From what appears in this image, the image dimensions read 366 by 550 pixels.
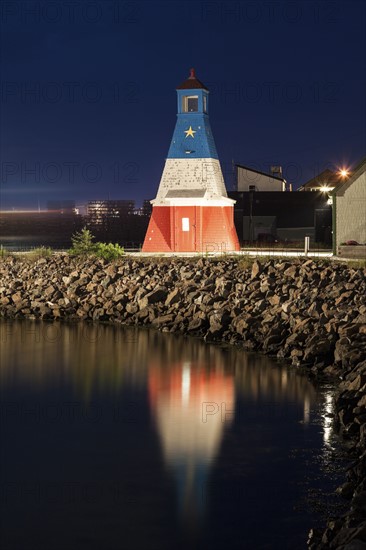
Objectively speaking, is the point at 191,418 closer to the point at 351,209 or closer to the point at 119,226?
the point at 351,209

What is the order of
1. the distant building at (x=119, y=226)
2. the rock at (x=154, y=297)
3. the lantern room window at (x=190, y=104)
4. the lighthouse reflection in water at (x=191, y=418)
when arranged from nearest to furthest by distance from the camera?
the lighthouse reflection in water at (x=191, y=418) → the rock at (x=154, y=297) → the lantern room window at (x=190, y=104) → the distant building at (x=119, y=226)

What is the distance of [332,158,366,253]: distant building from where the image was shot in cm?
3453

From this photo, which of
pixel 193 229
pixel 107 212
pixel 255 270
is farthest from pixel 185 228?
pixel 107 212

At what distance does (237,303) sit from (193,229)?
1206 centimetres

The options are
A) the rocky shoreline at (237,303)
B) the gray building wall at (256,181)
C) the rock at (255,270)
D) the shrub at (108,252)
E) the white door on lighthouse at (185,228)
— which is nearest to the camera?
the rocky shoreline at (237,303)

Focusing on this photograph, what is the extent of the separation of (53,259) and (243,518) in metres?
26.6

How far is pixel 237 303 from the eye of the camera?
86.1 ft

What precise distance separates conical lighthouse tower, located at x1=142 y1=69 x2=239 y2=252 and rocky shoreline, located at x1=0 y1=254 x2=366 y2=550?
325 centimetres

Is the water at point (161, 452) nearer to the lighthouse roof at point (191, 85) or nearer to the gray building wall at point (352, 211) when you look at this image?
the gray building wall at point (352, 211)

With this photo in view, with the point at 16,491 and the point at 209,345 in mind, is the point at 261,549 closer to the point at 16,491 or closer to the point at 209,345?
the point at 16,491

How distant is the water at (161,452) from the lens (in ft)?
37.6

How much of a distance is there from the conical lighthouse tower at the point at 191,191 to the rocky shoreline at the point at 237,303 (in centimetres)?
325

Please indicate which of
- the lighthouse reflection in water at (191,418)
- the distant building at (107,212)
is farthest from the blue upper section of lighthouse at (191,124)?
the distant building at (107,212)

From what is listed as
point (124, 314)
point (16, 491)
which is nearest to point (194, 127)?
point (124, 314)
